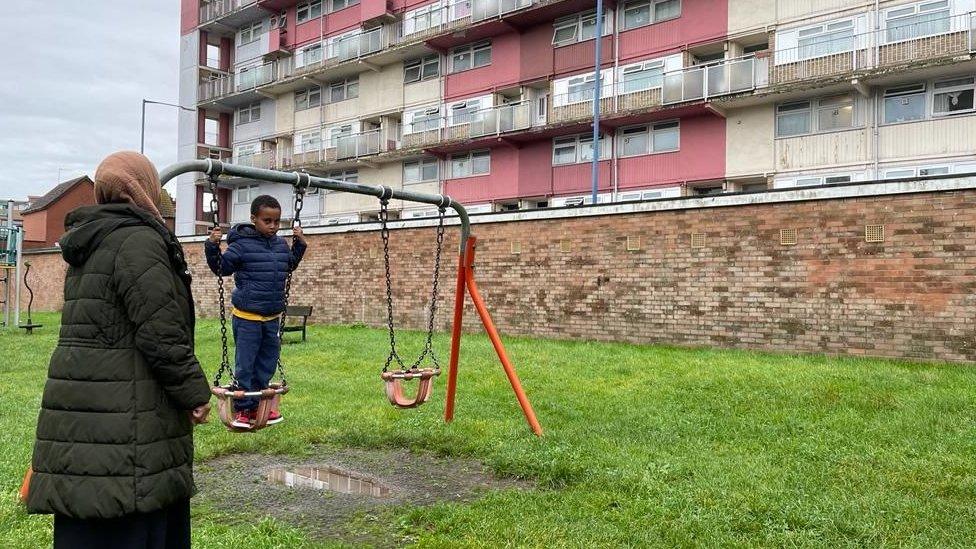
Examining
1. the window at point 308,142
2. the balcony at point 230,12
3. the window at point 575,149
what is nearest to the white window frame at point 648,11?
the window at point 575,149

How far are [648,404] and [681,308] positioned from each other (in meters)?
5.25

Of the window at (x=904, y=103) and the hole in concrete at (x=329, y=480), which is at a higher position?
the window at (x=904, y=103)

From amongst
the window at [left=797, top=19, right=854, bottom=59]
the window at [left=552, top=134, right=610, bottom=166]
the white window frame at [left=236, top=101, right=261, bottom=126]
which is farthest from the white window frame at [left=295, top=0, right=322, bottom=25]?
the window at [left=797, top=19, right=854, bottom=59]

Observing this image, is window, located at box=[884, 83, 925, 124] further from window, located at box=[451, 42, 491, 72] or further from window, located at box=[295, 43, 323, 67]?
window, located at box=[295, 43, 323, 67]

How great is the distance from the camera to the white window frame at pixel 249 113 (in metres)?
38.4

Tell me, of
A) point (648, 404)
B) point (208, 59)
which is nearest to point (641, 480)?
point (648, 404)

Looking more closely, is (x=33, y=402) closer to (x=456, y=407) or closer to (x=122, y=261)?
(x=456, y=407)

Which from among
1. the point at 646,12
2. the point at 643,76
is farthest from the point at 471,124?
the point at 646,12

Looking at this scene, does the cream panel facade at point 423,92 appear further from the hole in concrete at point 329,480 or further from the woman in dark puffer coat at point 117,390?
the woman in dark puffer coat at point 117,390

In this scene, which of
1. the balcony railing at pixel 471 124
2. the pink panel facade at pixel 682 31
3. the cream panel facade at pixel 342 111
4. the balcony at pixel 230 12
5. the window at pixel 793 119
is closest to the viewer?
the window at pixel 793 119

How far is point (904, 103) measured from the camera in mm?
19203

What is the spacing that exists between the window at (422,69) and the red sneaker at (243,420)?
2645cm

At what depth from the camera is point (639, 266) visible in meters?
13.1

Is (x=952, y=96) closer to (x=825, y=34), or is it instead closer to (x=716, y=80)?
(x=825, y=34)
